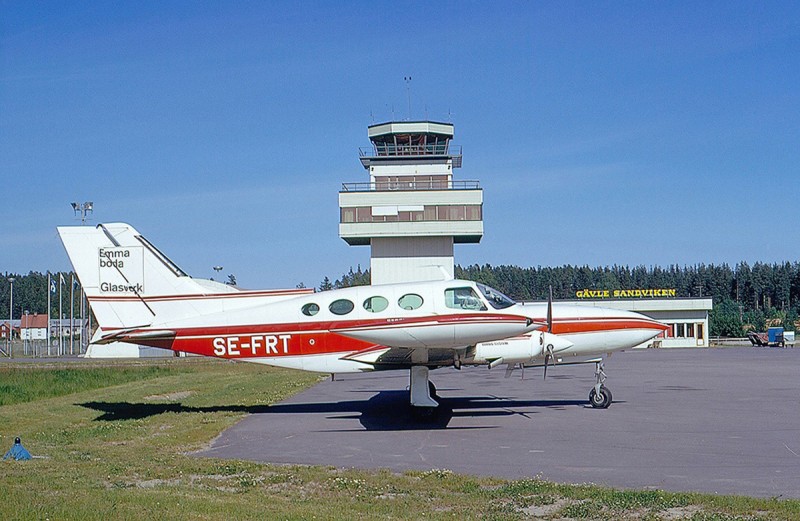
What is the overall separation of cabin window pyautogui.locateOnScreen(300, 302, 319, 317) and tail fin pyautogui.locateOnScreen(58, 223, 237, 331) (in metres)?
2.30

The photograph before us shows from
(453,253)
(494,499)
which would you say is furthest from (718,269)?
(494,499)

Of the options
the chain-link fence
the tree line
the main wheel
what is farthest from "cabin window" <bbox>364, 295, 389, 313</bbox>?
the tree line

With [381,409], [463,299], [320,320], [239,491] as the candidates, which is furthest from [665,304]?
[239,491]

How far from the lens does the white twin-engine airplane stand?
57.7 ft

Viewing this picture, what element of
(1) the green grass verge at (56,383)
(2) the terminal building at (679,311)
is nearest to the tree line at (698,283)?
(2) the terminal building at (679,311)

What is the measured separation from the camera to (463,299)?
1756cm

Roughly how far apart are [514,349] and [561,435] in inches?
127

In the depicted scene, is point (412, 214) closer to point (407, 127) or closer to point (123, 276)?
point (407, 127)

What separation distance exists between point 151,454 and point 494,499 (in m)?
6.89

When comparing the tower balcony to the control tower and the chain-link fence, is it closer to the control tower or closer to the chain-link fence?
Result: the control tower

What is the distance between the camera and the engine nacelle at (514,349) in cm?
1792

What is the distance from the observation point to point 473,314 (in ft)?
54.6

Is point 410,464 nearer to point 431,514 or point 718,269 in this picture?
point 431,514

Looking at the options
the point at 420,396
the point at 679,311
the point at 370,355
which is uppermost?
the point at 370,355
